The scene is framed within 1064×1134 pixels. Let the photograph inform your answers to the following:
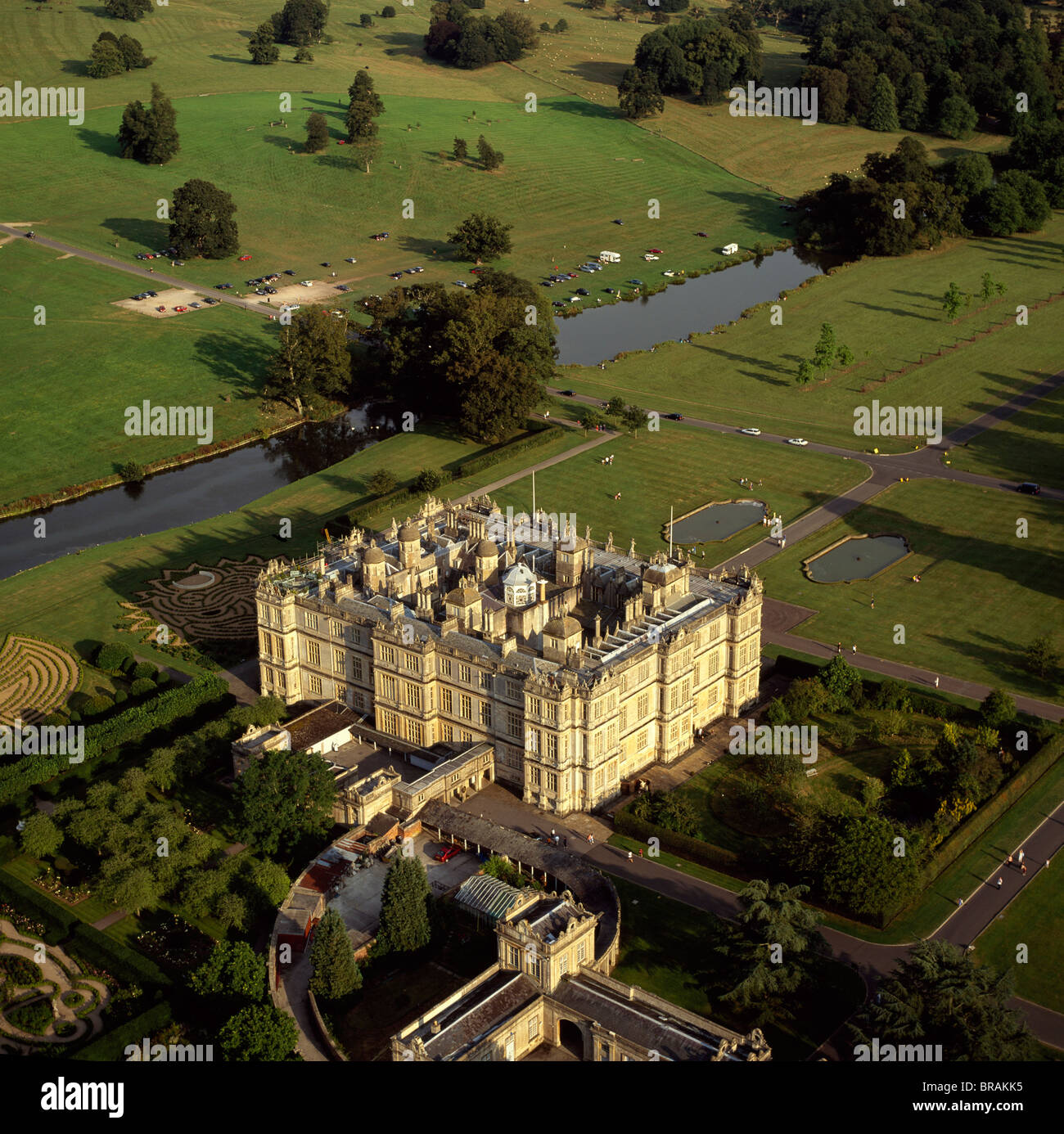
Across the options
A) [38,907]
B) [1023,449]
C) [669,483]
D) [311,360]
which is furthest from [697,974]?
[311,360]

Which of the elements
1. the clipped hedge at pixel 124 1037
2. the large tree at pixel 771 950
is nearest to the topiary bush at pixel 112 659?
the clipped hedge at pixel 124 1037

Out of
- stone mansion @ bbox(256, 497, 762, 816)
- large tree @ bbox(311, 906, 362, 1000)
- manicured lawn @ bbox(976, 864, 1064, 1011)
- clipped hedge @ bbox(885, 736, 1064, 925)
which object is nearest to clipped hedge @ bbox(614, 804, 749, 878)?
stone mansion @ bbox(256, 497, 762, 816)

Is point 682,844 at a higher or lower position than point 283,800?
lower

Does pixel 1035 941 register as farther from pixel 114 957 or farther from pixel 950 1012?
pixel 114 957

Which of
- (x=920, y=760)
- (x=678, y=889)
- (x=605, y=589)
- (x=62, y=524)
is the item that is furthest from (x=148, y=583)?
(x=920, y=760)

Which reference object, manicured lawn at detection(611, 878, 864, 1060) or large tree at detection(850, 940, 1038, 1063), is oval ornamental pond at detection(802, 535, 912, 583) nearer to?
manicured lawn at detection(611, 878, 864, 1060)

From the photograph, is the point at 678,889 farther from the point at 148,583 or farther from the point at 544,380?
the point at 544,380

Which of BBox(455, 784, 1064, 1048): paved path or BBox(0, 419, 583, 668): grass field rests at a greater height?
BBox(0, 419, 583, 668): grass field
